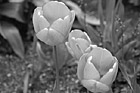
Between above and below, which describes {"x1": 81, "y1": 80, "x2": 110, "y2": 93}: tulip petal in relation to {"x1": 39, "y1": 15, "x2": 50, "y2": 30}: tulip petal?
below

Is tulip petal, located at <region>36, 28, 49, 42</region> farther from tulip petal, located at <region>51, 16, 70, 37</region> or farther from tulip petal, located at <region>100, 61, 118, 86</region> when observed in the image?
tulip petal, located at <region>100, 61, 118, 86</region>

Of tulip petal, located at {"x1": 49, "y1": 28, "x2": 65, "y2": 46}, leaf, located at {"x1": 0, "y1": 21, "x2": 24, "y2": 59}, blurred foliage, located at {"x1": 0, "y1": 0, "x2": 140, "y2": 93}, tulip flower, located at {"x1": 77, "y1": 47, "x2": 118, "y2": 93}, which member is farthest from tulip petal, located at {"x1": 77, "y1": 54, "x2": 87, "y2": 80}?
leaf, located at {"x1": 0, "y1": 21, "x2": 24, "y2": 59}

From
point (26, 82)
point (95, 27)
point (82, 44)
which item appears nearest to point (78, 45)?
point (82, 44)

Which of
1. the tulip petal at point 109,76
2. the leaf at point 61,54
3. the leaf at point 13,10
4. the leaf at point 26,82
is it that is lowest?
the leaf at point 26,82

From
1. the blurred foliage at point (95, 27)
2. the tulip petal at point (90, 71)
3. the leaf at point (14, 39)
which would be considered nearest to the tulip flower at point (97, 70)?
the tulip petal at point (90, 71)

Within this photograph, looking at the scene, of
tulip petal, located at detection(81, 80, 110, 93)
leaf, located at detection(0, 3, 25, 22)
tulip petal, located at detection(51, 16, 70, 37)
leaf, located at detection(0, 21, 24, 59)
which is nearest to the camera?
tulip petal, located at detection(81, 80, 110, 93)

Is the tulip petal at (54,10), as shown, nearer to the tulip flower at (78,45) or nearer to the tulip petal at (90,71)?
the tulip flower at (78,45)

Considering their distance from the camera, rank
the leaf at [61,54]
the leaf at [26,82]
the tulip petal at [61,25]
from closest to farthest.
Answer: the tulip petal at [61,25]
the leaf at [26,82]
the leaf at [61,54]

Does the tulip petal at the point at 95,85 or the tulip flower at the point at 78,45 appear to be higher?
the tulip flower at the point at 78,45
